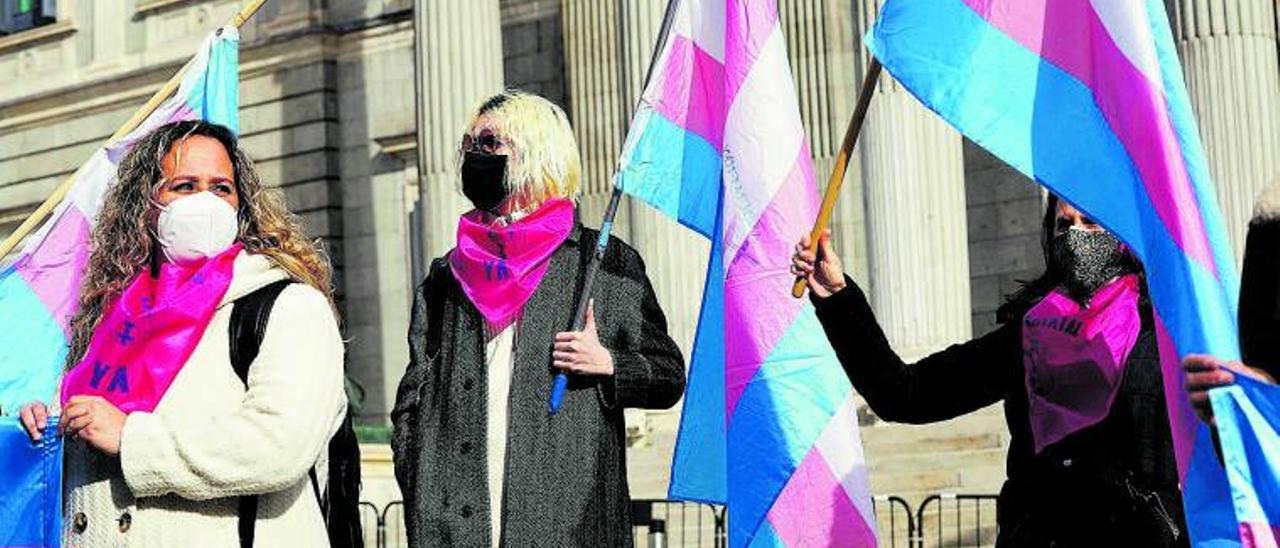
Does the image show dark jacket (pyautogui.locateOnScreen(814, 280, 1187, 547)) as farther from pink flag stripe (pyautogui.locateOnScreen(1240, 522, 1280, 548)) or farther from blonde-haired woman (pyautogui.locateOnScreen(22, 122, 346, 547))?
blonde-haired woman (pyautogui.locateOnScreen(22, 122, 346, 547))

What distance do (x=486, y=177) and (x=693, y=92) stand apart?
1477mm

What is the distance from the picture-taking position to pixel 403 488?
6844 mm

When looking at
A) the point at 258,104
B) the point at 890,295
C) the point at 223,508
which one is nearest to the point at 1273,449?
the point at 223,508

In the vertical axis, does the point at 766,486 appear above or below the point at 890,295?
below

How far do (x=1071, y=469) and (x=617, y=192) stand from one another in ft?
6.44

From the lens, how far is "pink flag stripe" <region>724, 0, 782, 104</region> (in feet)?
26.4

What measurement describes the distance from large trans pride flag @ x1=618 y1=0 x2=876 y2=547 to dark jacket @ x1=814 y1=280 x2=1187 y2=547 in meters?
0.84

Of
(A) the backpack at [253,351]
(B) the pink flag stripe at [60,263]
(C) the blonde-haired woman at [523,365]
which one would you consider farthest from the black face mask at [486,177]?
(B) the pink flag stripe at [60,263]

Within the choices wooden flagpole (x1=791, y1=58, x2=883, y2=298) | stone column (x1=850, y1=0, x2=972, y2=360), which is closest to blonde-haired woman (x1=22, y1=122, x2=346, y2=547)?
wooden flagpole (x1=791, y1=58, x2=883, y2=298)

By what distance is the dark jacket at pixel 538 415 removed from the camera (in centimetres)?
663

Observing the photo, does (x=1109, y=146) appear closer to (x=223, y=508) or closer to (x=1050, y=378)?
(x=1050, y=378)

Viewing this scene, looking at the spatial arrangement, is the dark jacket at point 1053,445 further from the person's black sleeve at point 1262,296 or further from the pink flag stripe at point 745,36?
the pink flag stripe at point 745,36

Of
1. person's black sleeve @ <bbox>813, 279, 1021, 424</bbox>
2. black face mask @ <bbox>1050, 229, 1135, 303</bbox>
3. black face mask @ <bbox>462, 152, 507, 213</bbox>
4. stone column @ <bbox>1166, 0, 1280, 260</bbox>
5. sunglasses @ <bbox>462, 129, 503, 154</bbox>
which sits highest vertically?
stone column @ <bbox>1166, 0, 1280, 260</bbox>

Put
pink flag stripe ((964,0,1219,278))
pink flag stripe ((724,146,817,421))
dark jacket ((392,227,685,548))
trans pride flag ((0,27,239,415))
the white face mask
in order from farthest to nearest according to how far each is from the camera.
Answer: trans pride flag ((0,27,239,415)) → pink flag stripe ((724,146,817,421)) → dark jacket ((392,227,685,548)) → pink flag stripe ((964,0,1219,278)) → the white face mask
